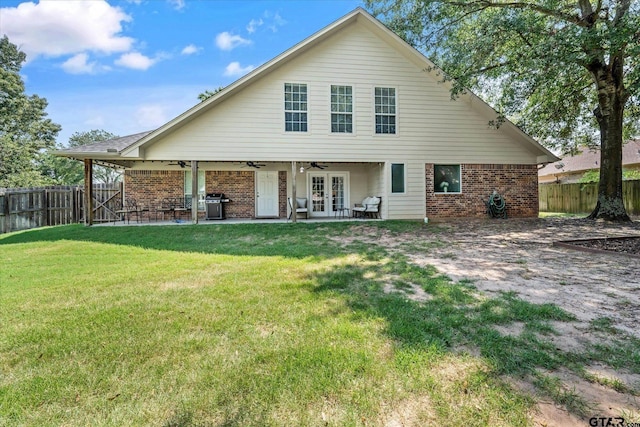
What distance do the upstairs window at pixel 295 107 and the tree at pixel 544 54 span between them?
469 cm

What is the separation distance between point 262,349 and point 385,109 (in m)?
11.2

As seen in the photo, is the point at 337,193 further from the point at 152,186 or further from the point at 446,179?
the point at 152,186

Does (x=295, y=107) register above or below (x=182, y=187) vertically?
above

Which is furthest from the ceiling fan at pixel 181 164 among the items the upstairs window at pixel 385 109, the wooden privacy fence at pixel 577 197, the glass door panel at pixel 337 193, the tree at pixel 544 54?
the wooden privacy fence at pixel 577 197

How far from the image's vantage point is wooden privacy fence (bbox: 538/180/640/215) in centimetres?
1430

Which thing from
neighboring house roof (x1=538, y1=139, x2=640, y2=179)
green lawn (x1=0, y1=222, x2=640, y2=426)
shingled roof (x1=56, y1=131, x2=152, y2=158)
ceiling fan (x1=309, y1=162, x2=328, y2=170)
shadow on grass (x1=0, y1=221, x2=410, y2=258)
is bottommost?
green lawn (x1=0, y1=222, x2=640, y2=426)

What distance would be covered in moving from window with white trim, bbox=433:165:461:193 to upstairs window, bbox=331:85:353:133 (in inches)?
149

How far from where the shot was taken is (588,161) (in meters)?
24.5

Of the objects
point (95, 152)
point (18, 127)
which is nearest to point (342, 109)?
point (95, 152)

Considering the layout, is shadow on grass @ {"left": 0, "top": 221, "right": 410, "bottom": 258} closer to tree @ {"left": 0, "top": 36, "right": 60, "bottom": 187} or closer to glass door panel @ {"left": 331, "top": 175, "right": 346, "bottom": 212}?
glass door panel @ {"left": 331, "top": 175, "right": 346, "bottom": 212}

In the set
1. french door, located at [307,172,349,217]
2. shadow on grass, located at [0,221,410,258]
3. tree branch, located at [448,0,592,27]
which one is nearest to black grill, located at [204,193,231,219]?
shadow on grass, located at [0,221,410,258]

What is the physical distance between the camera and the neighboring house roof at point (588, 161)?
21.2 meters

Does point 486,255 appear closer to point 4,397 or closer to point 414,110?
point 4,397

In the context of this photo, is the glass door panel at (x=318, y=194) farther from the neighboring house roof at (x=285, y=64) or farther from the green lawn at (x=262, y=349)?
the green lawn at (x=262, y=349)
